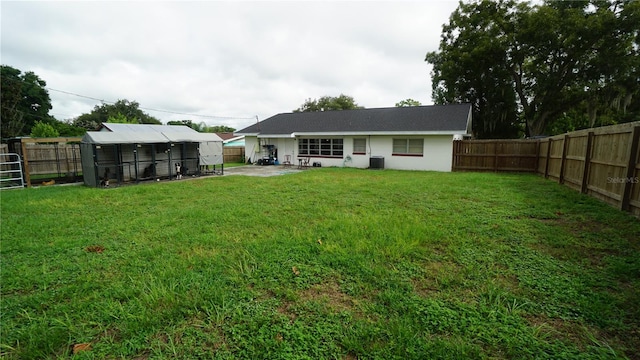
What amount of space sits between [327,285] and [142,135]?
1225cm

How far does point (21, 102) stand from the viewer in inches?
1292

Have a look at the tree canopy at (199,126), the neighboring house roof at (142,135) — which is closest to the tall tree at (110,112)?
the tree canopy at (199,126)

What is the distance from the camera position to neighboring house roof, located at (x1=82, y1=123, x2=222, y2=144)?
10.5m

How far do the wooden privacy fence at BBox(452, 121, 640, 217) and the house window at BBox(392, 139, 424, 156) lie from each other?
4555 millimetres

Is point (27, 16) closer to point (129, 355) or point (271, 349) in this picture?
point (129, 355)

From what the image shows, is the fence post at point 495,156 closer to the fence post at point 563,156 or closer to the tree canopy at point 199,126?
the fence post at point 563,156

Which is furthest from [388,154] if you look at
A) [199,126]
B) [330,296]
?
[199,126]

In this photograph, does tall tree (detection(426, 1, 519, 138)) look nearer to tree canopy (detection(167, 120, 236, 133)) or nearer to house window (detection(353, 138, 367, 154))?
house window (detection(353, 138, 367, 154))

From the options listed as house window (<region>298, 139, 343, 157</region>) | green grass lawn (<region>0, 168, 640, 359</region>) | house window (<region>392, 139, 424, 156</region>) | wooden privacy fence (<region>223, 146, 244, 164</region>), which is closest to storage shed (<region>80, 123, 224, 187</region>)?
green grass lawn (<region>0, 168, 640, 359</region>)

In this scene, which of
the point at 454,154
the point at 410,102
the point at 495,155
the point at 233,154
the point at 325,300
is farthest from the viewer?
the point at 410,102

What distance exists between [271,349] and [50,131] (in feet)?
100

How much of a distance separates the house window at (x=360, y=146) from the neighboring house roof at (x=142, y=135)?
26.6ft

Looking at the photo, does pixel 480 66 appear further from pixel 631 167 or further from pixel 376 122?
pixel 631 167

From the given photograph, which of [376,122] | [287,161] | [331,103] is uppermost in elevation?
[331,103]
